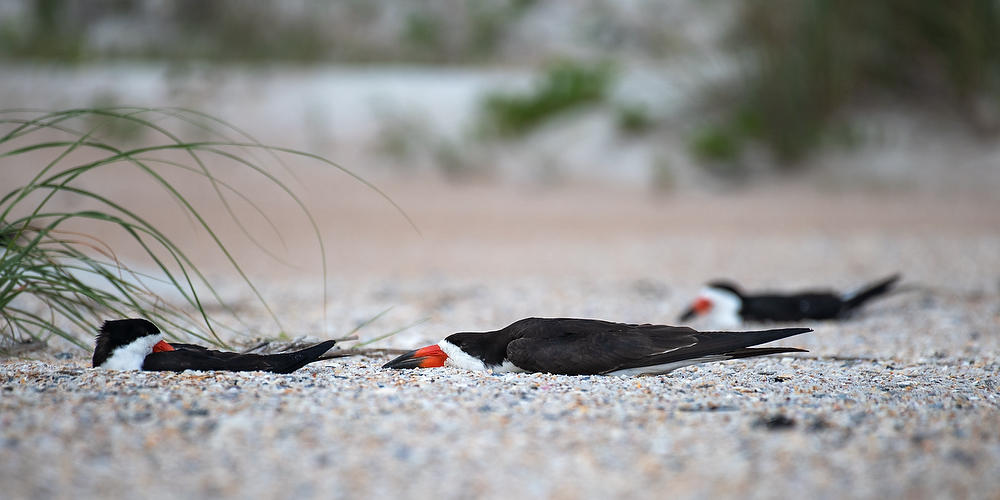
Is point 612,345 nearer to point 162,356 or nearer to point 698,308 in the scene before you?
point 162,356

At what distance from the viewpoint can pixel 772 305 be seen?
14.6 ft

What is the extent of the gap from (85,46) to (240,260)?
7.01m

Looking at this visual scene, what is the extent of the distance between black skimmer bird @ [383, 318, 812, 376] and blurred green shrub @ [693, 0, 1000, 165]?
7.41 meters

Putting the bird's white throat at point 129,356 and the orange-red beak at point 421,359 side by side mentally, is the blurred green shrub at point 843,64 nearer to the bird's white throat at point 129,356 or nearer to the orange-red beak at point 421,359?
the orange-red beak at point 421,359

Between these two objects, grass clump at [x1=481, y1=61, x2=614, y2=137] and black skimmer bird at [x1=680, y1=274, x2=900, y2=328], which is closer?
black skimmer bird at [x1=680, y1=274, x2=900, y2=328]

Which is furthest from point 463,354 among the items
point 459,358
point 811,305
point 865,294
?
point 865,294

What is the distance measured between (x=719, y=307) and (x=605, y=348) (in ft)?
6.78

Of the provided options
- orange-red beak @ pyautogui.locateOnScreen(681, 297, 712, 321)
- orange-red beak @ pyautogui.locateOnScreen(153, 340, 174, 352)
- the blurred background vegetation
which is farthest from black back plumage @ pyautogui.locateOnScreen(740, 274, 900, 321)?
the blurred background vegetation

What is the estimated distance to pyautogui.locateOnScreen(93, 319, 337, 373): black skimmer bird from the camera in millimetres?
2519

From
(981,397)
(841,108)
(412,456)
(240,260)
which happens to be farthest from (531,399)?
(841,108)

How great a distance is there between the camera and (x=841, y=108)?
32.7 ft

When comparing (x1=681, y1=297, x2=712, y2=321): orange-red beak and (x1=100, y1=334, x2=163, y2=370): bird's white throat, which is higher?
(x1=681, y1=297, x2=712, y2=321): orange-red beak

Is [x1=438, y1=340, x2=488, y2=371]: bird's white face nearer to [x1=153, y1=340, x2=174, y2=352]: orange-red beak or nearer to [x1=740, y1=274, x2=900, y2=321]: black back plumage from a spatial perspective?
[x1=153, y1=340, x2=174, y2=352]: orange-red beak

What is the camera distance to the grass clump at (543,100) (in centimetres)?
1116
